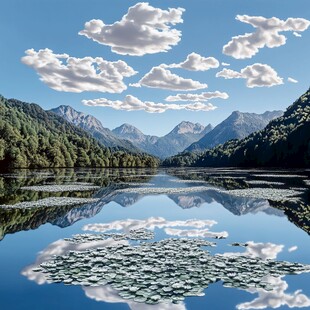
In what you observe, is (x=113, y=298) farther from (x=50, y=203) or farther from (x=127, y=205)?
(x=127, y=205)

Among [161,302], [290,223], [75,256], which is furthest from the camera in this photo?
[290,223]

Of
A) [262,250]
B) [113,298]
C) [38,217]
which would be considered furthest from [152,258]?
[38,217]

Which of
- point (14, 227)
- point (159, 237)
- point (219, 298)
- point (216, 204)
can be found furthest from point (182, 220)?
point (219, 298)

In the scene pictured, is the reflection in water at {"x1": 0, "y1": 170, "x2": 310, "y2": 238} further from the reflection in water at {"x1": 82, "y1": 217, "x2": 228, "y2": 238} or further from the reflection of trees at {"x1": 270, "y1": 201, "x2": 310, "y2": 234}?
the reflection in water at {"x1": 82, "y1": 217, "x2": 228, "y2": 238}

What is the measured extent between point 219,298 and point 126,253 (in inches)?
317

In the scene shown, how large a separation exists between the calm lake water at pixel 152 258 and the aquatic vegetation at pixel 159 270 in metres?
0.05

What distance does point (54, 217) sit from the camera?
116ft

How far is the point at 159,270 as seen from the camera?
716 inches

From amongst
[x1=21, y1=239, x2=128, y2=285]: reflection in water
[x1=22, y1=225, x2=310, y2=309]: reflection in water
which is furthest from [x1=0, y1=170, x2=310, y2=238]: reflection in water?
[x1=22, y1=225, x2=310, y2=309]: reflection in water

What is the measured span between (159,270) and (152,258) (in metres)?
2.66

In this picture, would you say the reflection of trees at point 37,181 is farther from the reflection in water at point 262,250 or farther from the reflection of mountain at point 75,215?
the reflection in water at point 262,250

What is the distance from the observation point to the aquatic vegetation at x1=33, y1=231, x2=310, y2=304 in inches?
→ 621

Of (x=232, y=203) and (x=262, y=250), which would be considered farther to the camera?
(x=232, y=203)

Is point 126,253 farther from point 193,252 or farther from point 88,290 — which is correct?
point 88,290
